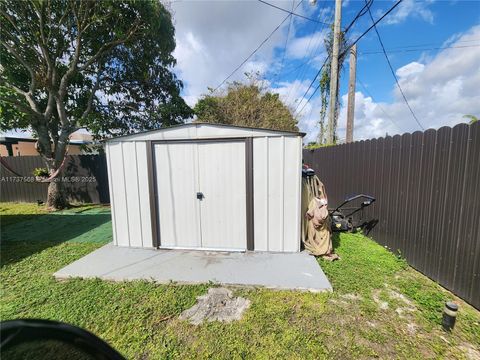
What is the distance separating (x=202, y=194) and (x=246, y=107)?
10.2m

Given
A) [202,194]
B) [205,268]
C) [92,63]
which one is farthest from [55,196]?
[205,268]

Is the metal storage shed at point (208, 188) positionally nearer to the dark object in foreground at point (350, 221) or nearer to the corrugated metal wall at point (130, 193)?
the corrugated metal wall at point (130, 193)

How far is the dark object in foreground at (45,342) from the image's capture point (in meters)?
0.88

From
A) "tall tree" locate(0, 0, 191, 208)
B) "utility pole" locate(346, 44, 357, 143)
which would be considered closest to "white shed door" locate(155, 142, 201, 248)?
"tall tree" locate(0, 0, 191, 208)

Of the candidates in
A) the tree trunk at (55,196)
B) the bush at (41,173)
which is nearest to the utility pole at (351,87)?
the tree trunk at (55,196)

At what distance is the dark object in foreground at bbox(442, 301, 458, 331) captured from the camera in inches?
84.0

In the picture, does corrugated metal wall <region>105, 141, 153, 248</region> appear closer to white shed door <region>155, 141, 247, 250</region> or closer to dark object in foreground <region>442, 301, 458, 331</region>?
white shed door <region>155, 141, 247, 250</region>

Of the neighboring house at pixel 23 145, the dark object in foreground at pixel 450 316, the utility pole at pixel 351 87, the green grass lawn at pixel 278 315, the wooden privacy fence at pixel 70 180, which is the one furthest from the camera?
the neighboring house at pixel 23 145

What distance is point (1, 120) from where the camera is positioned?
20.9 feet

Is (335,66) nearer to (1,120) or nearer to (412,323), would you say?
(412,323)

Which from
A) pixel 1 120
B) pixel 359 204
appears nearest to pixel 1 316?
pixel 359 204

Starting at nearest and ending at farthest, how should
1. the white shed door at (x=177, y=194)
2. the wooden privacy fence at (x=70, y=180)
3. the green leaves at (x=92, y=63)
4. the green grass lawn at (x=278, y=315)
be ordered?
1. the green grass lawn at (x=278, y=315)
2. the white shed door at (x=177, y=194)
3. the green leaves at (x=92, y=63)
4. the wooden privacy fence at (x=70, y=180)

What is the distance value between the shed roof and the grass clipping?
2.31m

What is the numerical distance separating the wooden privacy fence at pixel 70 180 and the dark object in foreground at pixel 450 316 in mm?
9636
